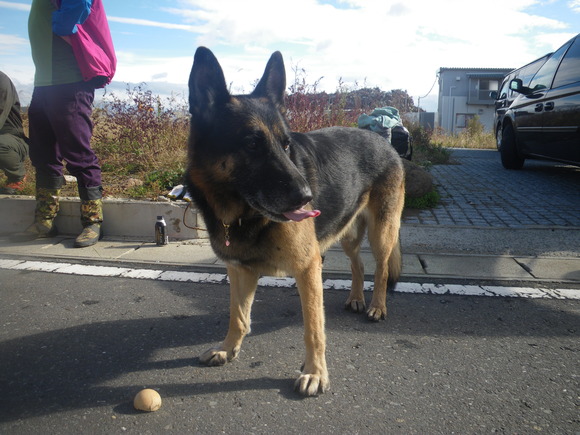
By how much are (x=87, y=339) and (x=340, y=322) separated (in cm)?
168

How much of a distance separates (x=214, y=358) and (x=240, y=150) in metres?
1.21

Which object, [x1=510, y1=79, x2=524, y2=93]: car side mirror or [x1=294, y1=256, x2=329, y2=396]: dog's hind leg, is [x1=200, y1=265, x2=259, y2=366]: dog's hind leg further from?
[x1=510, y1=79, x2=524, y2=93]: car side mirror

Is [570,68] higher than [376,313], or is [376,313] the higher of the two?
[570,68]

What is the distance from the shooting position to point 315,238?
251cm

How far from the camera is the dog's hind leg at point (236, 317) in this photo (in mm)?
2521

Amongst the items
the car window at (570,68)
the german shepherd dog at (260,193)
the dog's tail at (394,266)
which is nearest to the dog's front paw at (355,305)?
the dog's tail at (394,266)

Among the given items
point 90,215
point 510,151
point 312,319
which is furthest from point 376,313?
point 510,151

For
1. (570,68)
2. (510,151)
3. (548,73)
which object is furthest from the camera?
(510,151)

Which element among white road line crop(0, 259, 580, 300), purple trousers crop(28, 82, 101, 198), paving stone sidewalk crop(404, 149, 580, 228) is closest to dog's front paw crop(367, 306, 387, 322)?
white road line crop(0, 259, 580, 300)

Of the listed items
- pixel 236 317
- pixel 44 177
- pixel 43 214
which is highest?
pixel 44 177

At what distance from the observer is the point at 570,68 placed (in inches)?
246

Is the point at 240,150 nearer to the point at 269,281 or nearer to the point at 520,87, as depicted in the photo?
the point at 269,281

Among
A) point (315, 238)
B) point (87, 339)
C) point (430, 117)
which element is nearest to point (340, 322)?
point (315, 238)

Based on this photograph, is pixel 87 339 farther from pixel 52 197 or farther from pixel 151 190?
pixel 151 190
